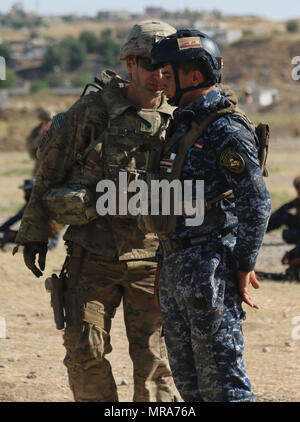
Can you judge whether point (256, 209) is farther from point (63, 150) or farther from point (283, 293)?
point (283, 293)

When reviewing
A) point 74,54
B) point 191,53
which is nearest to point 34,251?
point 191,53

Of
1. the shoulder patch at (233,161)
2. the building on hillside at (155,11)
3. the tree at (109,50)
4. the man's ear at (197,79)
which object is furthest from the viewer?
the building on hillside at (155,11)

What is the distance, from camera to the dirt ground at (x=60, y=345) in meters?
5.77

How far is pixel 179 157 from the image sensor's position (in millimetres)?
3801

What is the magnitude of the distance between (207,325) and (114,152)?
136cm

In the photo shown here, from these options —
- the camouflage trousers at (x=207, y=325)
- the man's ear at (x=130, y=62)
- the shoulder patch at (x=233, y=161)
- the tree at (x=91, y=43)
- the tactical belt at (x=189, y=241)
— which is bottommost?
the camouflage trousers at (x=207, y=325)

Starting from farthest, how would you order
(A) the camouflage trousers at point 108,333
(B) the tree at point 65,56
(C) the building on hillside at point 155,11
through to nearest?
(C) the building on hillside at point 155,11
(B) the tree at point 65,56
(A) the camouflage trousers at point 108,333

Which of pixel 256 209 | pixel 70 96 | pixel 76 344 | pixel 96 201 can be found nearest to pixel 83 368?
pixel 76 344

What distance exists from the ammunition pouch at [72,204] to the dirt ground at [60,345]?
1405 mm

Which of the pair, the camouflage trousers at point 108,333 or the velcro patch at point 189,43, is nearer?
the velcro patch at point 189,43

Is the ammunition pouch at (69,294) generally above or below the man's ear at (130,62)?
below

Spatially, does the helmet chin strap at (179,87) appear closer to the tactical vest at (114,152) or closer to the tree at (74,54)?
the tactical vest at (114,152)

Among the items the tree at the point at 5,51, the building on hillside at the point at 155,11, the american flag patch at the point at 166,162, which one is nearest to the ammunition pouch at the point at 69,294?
the american flag patch at the point at 166,162
